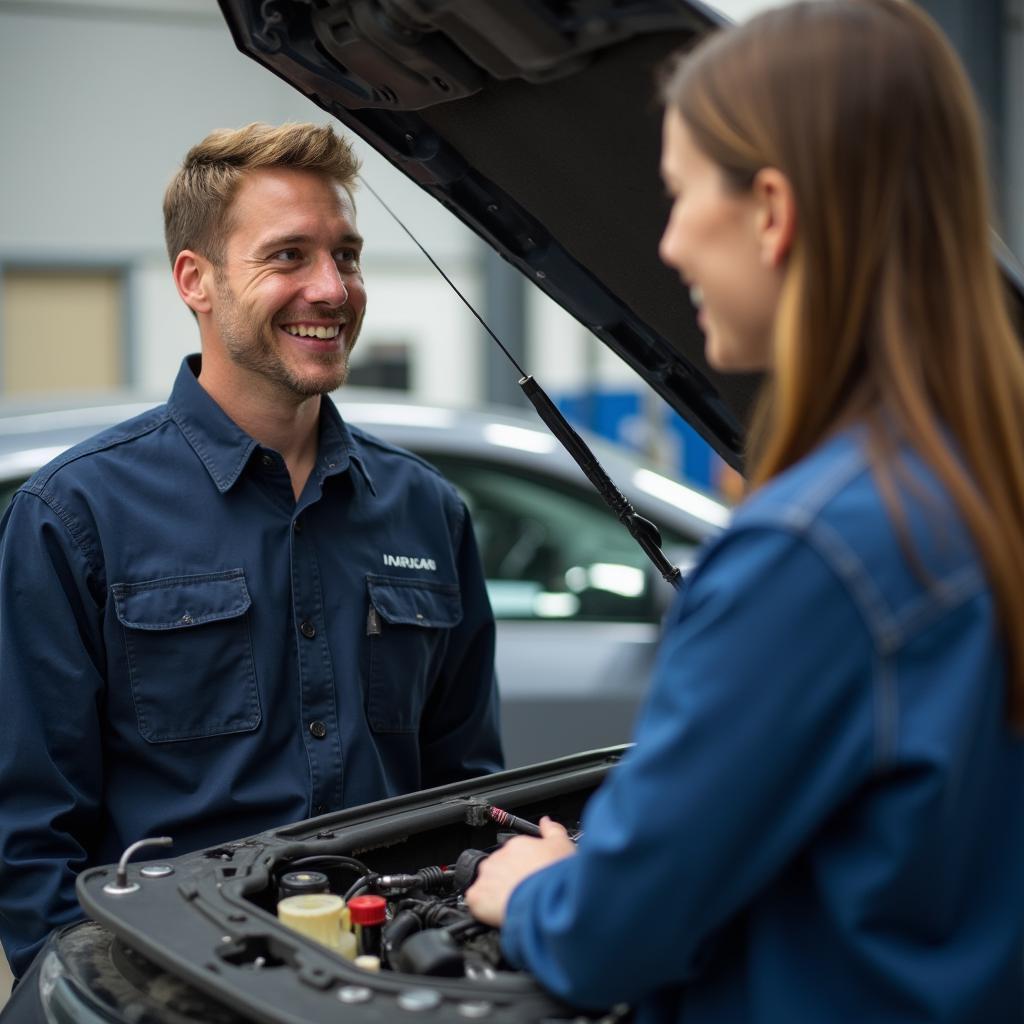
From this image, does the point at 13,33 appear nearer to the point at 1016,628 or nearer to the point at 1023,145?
the point at 1023,145

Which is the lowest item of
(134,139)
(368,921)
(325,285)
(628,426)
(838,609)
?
(628,426)

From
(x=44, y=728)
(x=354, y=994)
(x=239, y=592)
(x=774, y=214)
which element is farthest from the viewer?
(x=239, y=592)

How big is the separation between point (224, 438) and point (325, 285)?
11.4 inches

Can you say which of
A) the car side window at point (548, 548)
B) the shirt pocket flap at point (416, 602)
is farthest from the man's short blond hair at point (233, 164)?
the car side window at point (548, 548)

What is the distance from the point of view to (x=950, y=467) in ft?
3.30

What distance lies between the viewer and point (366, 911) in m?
1.48

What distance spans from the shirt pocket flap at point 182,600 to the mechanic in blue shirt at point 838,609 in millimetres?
1015

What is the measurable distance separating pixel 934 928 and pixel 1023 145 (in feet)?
30.4

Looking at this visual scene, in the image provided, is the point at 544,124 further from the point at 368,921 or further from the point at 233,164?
the point at 368,921

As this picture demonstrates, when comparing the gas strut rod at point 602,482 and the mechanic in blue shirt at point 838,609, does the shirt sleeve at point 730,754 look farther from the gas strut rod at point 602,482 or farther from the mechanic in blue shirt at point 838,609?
the gas strut rod at point 602,482

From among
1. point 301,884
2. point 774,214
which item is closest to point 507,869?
point 301,884

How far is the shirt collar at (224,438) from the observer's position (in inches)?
83.5

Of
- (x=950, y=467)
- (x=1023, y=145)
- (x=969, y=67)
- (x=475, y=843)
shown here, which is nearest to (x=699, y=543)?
(x=475, y=843)

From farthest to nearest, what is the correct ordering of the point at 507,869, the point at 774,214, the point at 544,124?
1. the point at 544,124
2. the point at 507,869
3. the point at 774,214
